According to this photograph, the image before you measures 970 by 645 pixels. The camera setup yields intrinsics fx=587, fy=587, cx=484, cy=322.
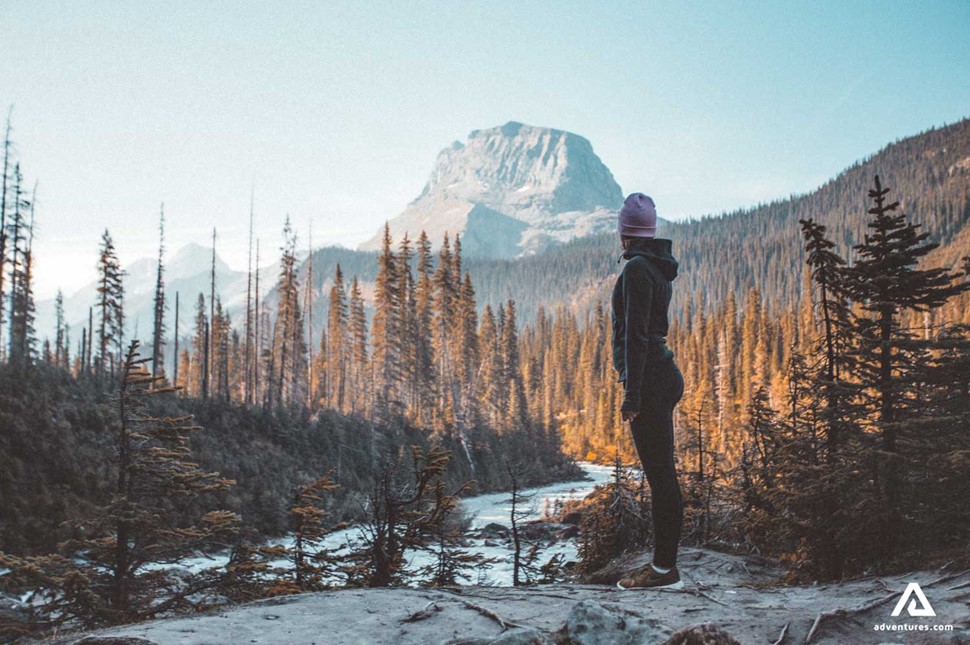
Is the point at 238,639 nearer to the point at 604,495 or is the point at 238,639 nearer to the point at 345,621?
the point at 345,621

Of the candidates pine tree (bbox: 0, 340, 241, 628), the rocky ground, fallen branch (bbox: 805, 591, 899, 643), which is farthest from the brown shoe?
pine tree (bbox: 0, 340, 241, 628)

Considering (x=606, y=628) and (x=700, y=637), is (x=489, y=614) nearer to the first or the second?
(x=606, y=628)

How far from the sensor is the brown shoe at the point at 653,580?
4668mm

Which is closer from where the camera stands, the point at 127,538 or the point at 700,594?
the point at 700,594

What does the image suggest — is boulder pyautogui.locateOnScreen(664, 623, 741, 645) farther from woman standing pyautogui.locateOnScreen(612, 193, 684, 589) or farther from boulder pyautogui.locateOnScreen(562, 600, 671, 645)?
woman standing pyautogui.locateOnScreen(612, 193, 684, 589)

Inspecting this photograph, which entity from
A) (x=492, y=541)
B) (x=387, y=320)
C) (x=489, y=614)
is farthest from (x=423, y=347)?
(x=489, y=614)

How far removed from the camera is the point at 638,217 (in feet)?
15.2

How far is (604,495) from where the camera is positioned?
34.3ft

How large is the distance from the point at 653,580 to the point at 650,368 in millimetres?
1702

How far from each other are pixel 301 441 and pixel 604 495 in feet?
79.9

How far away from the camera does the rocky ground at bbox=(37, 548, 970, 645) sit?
123 inches

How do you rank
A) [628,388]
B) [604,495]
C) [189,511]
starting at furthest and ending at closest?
[189,511] → [604,495] → [628,388]

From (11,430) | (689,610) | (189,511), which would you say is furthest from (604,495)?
(11,430)

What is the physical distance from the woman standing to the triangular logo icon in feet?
4.73
